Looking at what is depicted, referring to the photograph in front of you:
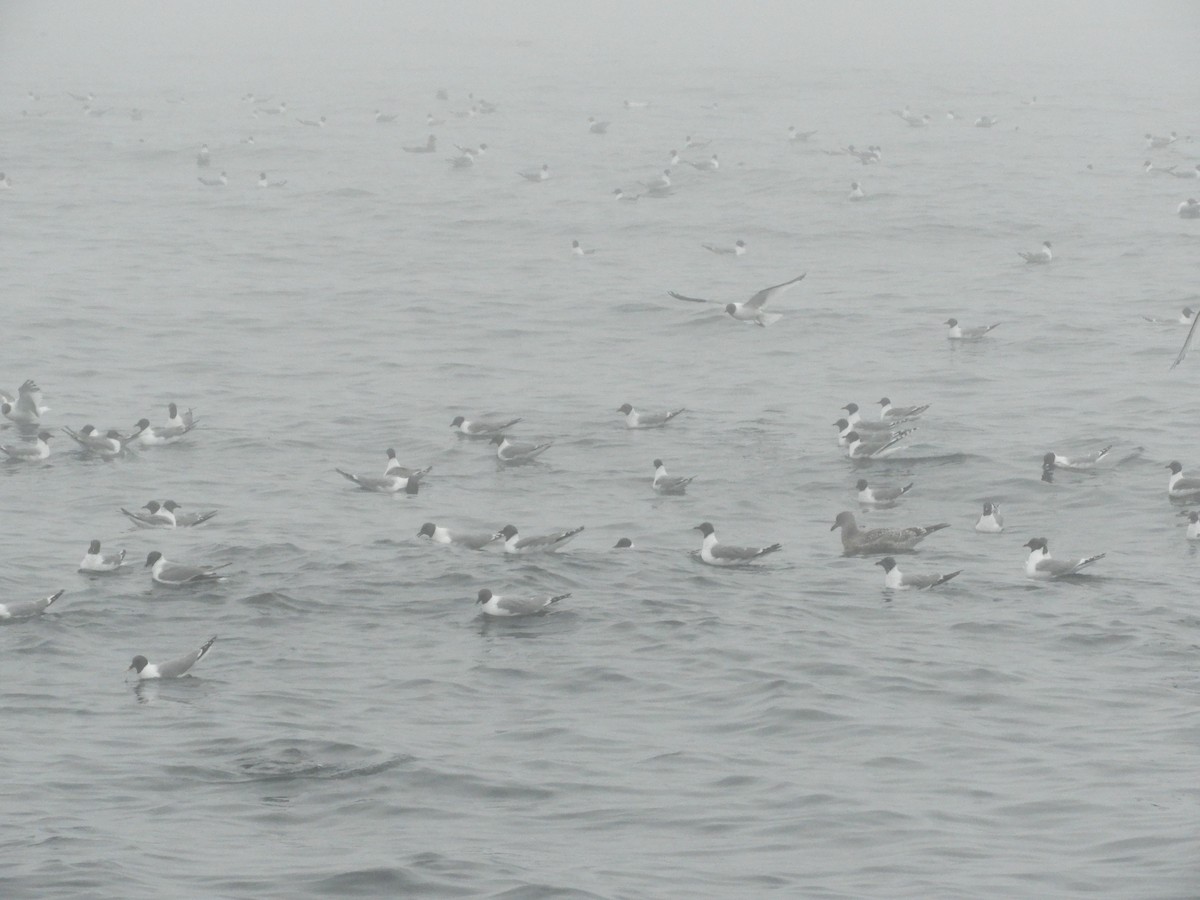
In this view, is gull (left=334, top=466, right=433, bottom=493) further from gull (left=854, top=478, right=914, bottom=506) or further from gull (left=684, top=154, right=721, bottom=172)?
gull (left=684, top=154, right=721, bottom=172)

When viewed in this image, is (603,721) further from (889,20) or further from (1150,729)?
(889,20)

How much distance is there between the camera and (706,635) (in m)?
19.2

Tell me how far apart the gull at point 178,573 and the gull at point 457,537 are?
3.01 meters

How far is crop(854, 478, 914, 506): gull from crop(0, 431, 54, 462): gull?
12.4m

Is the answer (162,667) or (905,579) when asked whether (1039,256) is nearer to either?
(905,579)

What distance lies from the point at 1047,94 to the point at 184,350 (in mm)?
50617

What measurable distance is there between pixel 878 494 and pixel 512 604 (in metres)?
7.62

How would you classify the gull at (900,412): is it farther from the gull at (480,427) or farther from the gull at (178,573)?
the gull at (178,573)

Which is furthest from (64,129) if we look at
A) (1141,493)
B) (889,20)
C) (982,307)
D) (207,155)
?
(889,20)

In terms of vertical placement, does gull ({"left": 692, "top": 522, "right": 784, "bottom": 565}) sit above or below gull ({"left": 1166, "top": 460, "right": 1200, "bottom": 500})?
below

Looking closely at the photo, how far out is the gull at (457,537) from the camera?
75.6 ft

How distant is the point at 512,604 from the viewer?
19.9 meters

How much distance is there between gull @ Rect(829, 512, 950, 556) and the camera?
22.7 m

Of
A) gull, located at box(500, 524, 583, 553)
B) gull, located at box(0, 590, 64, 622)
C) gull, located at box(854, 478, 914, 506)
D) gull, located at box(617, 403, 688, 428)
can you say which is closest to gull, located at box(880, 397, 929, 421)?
gull, located at box(854, 478, 914, 506)
